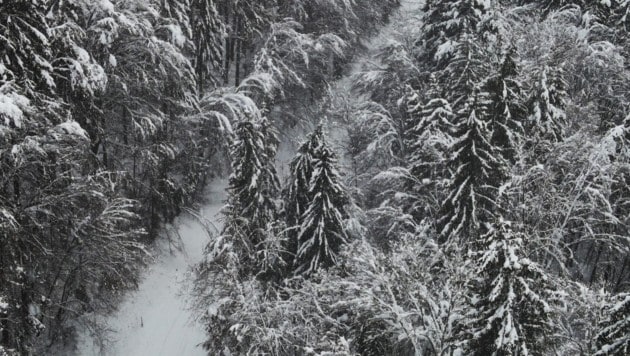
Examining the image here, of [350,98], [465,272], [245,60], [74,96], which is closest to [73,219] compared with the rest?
[74,96]

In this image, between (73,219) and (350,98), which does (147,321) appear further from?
(350,98)

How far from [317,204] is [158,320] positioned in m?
9.57

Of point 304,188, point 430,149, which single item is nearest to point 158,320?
point 304,188

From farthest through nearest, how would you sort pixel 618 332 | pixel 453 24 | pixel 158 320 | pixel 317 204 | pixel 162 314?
pixel 453 24 → pixel 162 314 → pixel 158 320 → pixel 317 204 → pixel 618 332

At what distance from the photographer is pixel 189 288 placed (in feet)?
86.0

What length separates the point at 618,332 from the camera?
10.9 metres

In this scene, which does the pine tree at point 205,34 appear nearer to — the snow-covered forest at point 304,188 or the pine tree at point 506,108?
the snow-covered forest at point 304,188

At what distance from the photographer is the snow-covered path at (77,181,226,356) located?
23.4 meters

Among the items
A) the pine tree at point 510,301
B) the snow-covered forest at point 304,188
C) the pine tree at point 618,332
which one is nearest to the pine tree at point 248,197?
the snow-covered forest at point 304,188

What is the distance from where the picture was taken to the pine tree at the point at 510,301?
11.0 metres

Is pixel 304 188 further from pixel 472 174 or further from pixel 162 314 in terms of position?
pixel 162 314

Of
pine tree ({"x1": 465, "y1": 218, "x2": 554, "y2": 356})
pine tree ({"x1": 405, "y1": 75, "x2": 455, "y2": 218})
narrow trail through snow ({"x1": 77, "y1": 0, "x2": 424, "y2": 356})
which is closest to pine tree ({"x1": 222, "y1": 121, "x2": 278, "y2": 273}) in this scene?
narrow trail through snow ({"x1": 77, "y1": 0, "x2": 424, "y2": 356})

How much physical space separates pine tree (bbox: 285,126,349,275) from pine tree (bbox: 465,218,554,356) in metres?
10.2

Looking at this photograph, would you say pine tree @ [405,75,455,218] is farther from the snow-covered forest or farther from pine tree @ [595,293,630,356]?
pine tree @ [595,293,630,356]
